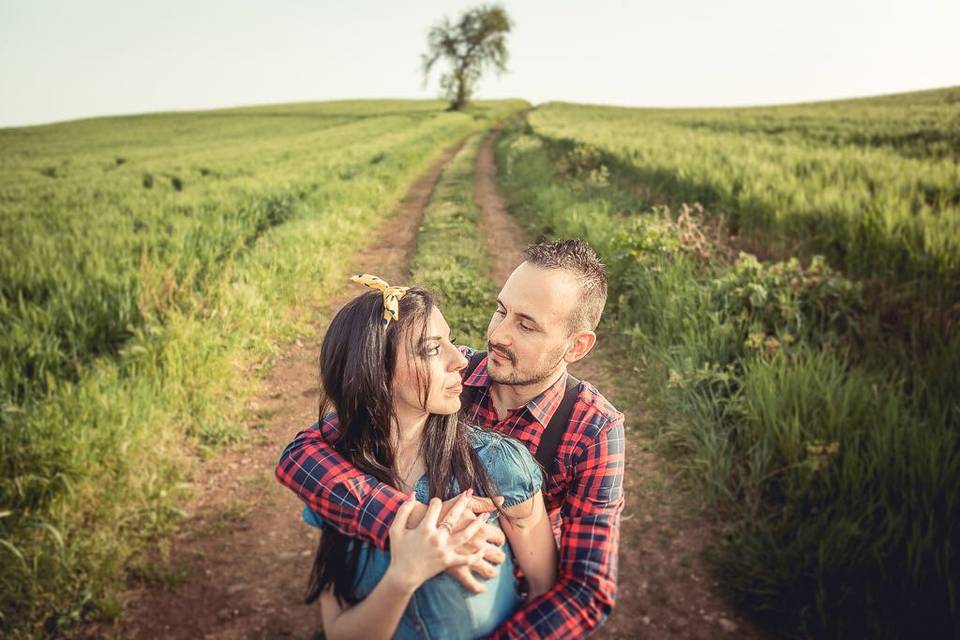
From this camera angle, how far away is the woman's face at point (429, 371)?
65.2 inches

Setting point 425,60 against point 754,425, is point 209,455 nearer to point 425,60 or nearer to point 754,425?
point 754,425

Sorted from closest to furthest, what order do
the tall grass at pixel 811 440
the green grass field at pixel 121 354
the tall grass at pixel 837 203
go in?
1. the tall grass at pixel 811 440
2. the green grass field at pixel 121 354
3. the tall grass at pixel 837 203

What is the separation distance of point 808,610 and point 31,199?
1637 cm

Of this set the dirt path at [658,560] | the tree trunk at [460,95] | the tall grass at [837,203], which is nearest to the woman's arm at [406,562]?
the dirt path at [658,560]

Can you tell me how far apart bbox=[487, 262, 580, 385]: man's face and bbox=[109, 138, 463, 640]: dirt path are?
1.77m

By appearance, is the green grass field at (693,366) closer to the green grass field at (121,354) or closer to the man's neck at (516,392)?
the green grass field at (121,354)

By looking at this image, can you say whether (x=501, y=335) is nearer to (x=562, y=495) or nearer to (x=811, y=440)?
(x=562, y=495)

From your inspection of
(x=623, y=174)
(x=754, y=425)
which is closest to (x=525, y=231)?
(x=623, y=174)

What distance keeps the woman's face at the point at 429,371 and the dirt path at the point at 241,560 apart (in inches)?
67.3

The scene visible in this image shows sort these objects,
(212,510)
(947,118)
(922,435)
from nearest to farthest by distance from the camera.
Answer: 1. (922,435)
2. (212,510)
3. (947,118)

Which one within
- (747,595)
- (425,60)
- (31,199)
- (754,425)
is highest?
(425,60)

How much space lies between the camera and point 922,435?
2812mm

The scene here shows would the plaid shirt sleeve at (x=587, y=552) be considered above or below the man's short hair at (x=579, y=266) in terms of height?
below

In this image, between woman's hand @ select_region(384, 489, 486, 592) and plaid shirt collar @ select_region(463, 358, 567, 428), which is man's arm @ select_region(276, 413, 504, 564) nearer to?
woman's hand @ select_region(384, 489, 486, 592)
